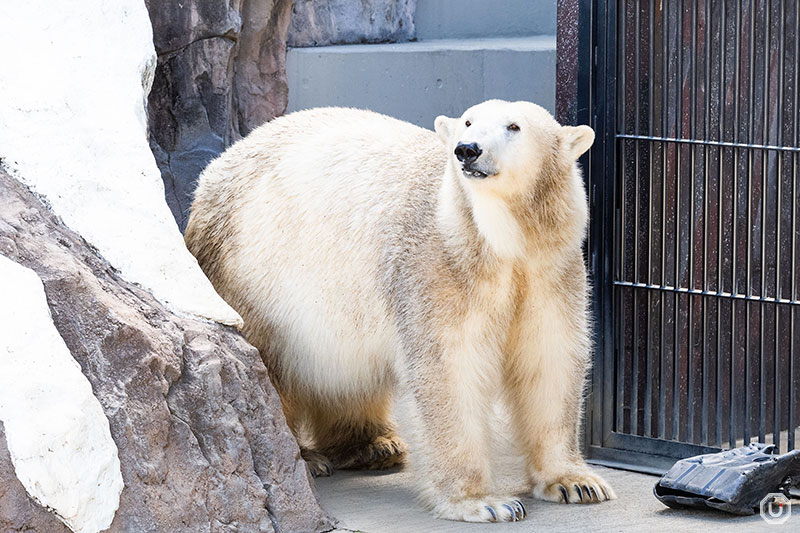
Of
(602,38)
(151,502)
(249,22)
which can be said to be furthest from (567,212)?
(249,22)

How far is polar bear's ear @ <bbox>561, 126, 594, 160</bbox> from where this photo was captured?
13.9ft

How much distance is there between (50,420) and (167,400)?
500mm

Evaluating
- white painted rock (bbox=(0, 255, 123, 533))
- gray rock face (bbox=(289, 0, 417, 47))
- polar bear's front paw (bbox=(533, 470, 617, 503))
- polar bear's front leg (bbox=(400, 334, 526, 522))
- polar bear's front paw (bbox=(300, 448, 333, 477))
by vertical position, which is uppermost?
gray rock face (bbox=(289, 0, 417, 47))

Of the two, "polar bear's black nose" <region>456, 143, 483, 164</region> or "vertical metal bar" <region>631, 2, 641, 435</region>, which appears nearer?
"polar bear's black nose" <region>456, 143, 483, 164</region>

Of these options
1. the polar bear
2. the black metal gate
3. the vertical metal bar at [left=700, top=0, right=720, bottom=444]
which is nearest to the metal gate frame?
the black metal gate

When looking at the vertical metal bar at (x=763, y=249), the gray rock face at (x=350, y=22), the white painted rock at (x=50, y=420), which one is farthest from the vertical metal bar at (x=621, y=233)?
the gray rock face at (x=350, y=22)

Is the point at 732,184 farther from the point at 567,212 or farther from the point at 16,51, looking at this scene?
the point at 16,51

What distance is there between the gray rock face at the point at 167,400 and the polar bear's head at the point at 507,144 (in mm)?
972

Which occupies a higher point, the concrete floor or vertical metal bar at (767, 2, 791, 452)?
vertical metal bar at (767, 2, 791, 452)

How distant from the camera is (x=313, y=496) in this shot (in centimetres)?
404

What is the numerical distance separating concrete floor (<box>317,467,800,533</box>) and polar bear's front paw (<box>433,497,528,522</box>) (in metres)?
0.03

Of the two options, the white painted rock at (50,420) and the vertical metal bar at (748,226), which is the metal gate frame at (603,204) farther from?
the white painted rock at (50,420)

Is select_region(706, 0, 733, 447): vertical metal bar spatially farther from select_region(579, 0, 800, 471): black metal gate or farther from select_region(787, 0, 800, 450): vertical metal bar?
select_region(787, 0, 800, 450): vertical metal bar

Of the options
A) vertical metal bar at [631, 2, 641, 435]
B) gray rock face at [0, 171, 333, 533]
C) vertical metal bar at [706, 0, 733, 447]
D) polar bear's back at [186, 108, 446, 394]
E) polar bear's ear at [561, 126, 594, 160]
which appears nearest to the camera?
gray rock face at [0, 171, 333, 533]
